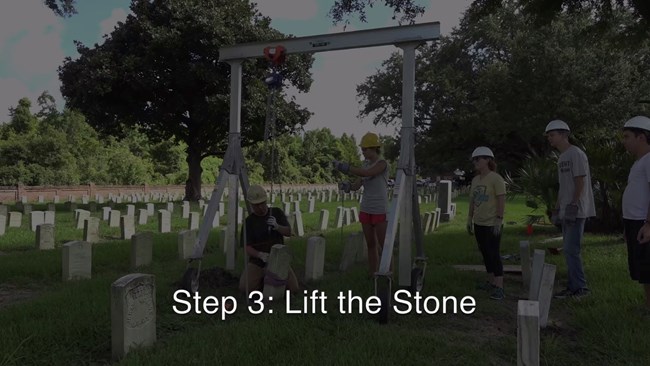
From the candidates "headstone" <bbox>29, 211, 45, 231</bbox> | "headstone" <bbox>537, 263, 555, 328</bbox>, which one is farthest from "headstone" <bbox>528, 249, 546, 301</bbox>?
"headstone" <bbox>29, 211, 45, 231</bbox>

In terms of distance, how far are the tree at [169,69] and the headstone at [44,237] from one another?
11.1 m

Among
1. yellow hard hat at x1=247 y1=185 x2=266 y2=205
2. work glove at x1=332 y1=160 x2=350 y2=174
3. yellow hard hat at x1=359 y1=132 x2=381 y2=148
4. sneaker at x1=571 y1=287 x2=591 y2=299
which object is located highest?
yellow hard hat at x1=359 y1=132 x2=381 y2=148

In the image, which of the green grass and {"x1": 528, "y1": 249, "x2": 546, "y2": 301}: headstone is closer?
the green grass

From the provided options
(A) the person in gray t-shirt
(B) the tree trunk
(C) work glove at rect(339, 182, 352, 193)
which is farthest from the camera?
→ (B) the tree trunk

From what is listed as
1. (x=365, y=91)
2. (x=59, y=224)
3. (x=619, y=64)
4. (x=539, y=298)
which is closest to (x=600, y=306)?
(x=539, y=298)

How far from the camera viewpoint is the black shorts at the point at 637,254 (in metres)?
4.37

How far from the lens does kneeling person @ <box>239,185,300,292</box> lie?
5539 millimetres

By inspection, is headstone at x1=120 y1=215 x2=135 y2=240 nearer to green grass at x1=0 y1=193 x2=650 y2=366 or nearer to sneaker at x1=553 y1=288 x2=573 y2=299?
green grass at x1=0 y1=193 x2=650 y2=366

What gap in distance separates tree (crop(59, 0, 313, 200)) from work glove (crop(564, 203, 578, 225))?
16068 mm

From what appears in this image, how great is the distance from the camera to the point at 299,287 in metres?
5.85

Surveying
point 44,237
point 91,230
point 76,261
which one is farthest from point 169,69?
point 76,261

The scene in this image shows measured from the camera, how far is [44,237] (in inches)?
376

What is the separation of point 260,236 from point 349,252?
2.16 meters

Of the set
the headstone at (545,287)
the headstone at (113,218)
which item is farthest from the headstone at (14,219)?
the headstone at (545,287)
